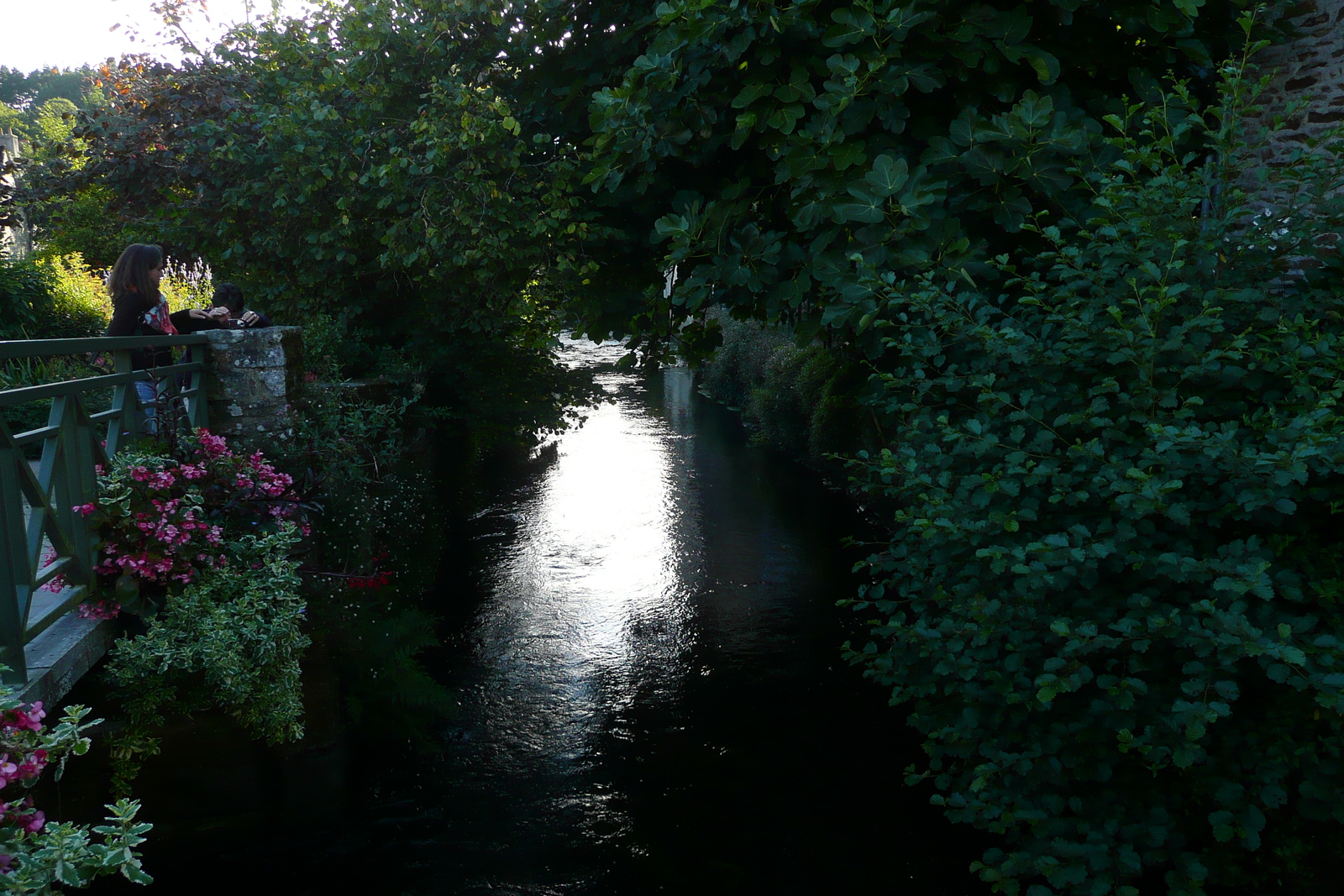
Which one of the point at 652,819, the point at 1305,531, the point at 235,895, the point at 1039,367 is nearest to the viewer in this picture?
the point at 1305,531

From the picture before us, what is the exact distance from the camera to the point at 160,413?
4.88 meters

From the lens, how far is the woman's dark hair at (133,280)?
18.1ft

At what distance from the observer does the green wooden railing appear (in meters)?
3.32

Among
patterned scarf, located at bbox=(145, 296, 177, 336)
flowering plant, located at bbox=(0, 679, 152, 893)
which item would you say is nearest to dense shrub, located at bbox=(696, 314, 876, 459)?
patterned scarf, located at bbox=(145, 296, 177, 336)

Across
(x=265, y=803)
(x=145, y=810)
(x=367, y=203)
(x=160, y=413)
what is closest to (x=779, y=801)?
(x=265, y=803)

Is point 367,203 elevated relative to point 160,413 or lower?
elevated

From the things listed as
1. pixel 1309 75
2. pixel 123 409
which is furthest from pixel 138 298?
pixel 1309 75

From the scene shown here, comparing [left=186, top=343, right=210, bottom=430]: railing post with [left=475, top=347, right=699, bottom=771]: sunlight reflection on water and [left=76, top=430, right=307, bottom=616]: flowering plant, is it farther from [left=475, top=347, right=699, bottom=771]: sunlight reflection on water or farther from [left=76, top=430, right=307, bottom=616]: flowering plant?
[left=475, top=347, right=699, bottom=771]: sunlight reflection on water

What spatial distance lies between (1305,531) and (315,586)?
5485 millimetres

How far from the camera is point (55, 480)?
396 centimetres

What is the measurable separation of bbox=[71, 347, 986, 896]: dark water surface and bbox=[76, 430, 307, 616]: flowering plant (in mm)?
1033

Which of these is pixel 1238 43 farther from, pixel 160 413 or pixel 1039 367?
pixel 160 413

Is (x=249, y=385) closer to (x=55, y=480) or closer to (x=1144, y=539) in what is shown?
(x=55, y=480)

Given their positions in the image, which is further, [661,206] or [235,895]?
[661,206]
